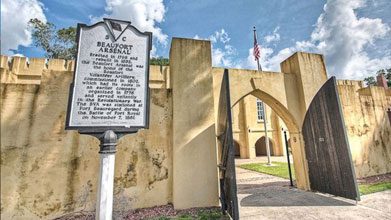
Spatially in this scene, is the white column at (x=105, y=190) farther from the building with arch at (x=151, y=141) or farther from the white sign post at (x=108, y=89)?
the building with arch at (x=151, y=141)

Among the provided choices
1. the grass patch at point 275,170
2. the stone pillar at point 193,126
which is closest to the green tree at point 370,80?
the grass patch at point 275,170

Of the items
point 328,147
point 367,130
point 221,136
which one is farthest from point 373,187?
point 221,136

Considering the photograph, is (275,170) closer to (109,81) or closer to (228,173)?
(228,173)

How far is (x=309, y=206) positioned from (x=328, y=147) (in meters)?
2.07

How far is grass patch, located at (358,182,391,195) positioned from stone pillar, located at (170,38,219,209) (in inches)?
202

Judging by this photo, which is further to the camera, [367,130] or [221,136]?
[367,130]

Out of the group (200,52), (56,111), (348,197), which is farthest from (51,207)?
(348,197)

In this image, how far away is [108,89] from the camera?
3637mm

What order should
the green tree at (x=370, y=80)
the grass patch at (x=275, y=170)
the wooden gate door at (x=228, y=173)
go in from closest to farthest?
the wooden gate door at (x=228, y=173) → the grass patch at (x=275, y=170) → the green tree at (x=370, y=80)

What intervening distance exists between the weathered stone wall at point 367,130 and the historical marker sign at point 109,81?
8.51m

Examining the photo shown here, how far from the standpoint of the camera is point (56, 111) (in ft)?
16.0

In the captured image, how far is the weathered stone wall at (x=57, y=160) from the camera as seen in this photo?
14.4ft

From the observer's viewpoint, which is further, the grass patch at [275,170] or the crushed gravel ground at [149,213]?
the grass patch at [275,170]

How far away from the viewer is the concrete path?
15.9 feet
